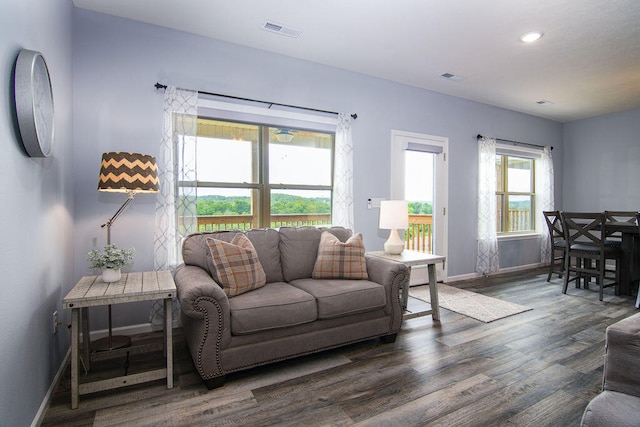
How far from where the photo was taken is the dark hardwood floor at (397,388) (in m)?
1.84

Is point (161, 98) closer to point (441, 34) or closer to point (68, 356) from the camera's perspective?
point (68, 356)

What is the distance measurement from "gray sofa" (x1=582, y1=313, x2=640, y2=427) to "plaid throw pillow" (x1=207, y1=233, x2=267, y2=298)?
1.95 metres

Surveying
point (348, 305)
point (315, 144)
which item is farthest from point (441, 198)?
point (348, 305)

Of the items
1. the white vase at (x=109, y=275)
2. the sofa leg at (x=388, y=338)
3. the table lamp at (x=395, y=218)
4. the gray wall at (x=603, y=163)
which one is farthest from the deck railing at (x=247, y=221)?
the gray wall at (x=603, y=163)

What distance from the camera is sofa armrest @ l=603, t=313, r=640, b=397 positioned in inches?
53.2

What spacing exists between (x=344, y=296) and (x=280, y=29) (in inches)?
94.5

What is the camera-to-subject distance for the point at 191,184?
10.1 feet

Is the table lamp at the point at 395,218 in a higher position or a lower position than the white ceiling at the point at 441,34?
lower

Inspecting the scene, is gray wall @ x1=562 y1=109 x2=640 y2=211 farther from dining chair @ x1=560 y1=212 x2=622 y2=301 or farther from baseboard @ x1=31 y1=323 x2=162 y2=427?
baseboard @ x1=31 y1=323 x2=162 y2=427

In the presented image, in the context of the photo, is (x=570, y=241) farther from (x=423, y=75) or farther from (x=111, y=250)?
(x=111, y=250)

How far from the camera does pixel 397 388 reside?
212 cm

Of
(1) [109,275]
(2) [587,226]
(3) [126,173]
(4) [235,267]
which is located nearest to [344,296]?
(4) [235,267]

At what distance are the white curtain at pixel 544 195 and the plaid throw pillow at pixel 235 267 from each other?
5746 millimetres

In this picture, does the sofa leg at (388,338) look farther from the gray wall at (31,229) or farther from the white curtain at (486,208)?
the white curtain at (486,208)
